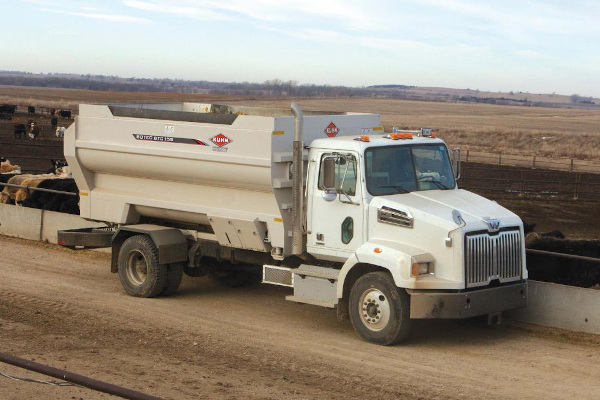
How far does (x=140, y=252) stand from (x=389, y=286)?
4.65 meters

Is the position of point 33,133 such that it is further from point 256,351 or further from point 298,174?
point 256,351

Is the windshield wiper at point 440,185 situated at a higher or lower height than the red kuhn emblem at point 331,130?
lower

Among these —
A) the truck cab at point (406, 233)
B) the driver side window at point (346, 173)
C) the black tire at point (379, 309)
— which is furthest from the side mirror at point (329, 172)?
Answer: the black tire at point (379, 309)

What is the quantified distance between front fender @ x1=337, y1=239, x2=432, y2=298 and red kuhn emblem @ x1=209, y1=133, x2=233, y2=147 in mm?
2531

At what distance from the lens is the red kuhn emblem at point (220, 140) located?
1340 centimetres

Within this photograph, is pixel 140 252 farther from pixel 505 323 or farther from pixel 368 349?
pixel 505 323

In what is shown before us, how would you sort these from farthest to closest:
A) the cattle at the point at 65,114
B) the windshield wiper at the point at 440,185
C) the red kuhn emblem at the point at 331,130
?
the cattle at the point at 65,114 → the red kuhn emblem at the point at 331,130 → the windshield wiper at the point at 440,185

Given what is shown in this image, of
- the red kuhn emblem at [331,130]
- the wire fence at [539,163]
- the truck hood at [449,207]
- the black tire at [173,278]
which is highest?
the red kuhn emblem at [331,130]

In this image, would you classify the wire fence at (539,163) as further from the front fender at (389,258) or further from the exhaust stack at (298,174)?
the front fender at (389,258)

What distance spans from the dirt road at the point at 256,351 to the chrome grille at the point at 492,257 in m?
0.92

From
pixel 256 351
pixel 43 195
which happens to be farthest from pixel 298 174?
pixel 43 195

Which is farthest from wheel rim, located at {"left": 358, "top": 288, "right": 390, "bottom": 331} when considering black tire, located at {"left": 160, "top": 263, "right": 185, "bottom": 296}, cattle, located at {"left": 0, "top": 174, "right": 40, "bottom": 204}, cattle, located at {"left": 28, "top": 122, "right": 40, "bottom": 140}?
cattle, located at {"left": 28, "top": 122, "right": 40, "bottom": 140}

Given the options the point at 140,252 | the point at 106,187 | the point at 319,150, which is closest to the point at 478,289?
the point at 319,150

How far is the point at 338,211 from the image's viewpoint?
12625 millimetres
